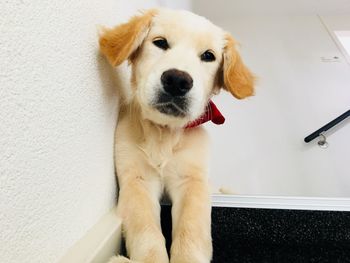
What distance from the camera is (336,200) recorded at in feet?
2.80

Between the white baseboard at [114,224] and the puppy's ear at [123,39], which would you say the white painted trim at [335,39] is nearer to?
the white baseboard at [114,224]

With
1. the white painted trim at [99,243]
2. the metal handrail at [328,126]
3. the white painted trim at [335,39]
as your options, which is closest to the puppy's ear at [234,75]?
the white painted trim at [99,243]

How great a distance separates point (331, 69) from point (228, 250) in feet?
5.78

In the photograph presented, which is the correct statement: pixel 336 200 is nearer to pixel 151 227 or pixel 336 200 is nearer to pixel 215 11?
pixel 151 227

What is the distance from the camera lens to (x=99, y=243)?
2.09 feet

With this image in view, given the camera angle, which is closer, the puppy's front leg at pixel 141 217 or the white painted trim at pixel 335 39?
the puppy's front leg at pixel 141 217

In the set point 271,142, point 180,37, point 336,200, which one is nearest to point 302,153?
point 271,142

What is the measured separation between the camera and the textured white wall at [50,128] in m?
0.41

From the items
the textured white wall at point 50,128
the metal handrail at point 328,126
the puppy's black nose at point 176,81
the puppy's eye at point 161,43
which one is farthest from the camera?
the metal handrail at point 328,126

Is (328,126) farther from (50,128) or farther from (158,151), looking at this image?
(50,128)

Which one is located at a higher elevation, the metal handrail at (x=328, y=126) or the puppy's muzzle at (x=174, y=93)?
the puppy's muzzle at (x=174, y=93)

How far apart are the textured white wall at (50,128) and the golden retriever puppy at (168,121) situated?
0.06 metres

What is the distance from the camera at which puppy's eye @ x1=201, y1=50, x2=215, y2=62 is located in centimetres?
84

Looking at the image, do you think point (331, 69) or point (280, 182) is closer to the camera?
point (280, 182)
